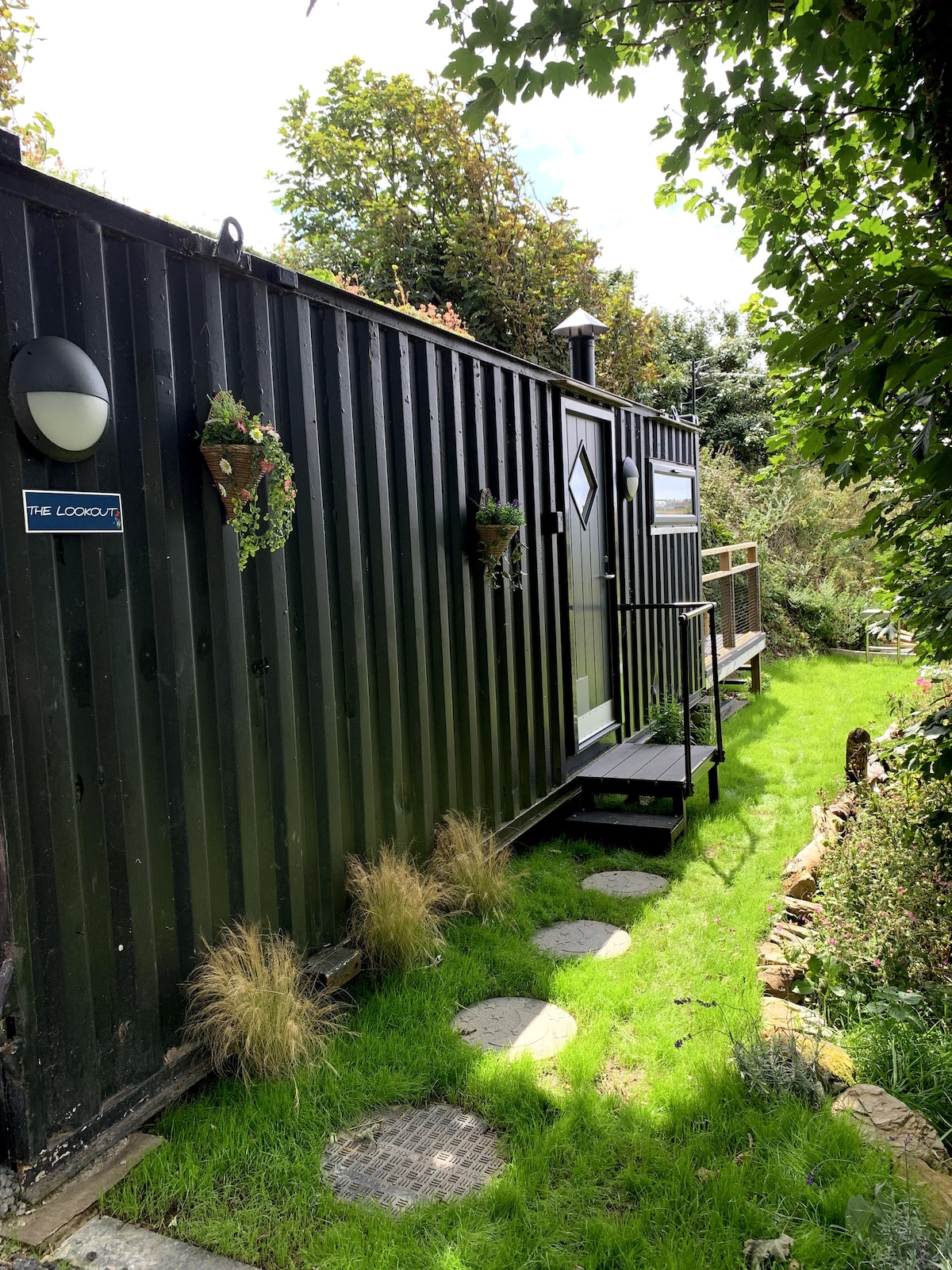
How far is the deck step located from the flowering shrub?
44.9 inches

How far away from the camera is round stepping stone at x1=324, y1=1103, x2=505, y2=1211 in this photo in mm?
2254

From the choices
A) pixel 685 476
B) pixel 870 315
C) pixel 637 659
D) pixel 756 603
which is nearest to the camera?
pixel 870 315

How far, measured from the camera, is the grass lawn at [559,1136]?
79.5 inches

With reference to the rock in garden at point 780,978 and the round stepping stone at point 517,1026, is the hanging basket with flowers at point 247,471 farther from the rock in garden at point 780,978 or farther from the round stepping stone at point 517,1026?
the rock in garden at point 780,978

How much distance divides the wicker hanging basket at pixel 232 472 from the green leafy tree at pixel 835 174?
3.90 feet

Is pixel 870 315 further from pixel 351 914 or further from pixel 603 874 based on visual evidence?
pixel 603 874

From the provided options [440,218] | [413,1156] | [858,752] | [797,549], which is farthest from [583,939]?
[440,218]

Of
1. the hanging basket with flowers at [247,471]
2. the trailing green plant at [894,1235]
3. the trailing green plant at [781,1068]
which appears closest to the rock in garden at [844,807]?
the trailing green plant at [781,1068]

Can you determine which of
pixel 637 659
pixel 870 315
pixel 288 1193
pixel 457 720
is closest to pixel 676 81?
pixel 870 315

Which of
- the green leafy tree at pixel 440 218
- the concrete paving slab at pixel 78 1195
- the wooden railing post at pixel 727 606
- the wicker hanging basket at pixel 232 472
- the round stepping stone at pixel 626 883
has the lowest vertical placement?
the round stepping stone at pixel 626 883

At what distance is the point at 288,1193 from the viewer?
2211mm

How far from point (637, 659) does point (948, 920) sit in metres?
4.21

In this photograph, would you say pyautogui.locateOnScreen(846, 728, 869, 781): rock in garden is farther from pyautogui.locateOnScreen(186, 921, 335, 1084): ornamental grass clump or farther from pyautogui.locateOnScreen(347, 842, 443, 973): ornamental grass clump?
pyautogui.locateOnScreen(186, 921, 335, 1084): ornamental grass clump

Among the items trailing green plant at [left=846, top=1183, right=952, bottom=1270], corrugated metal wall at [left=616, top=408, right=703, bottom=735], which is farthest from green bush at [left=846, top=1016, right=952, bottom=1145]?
corrugated metal wall at [left=616, top=408, right=703, bottom=735]
